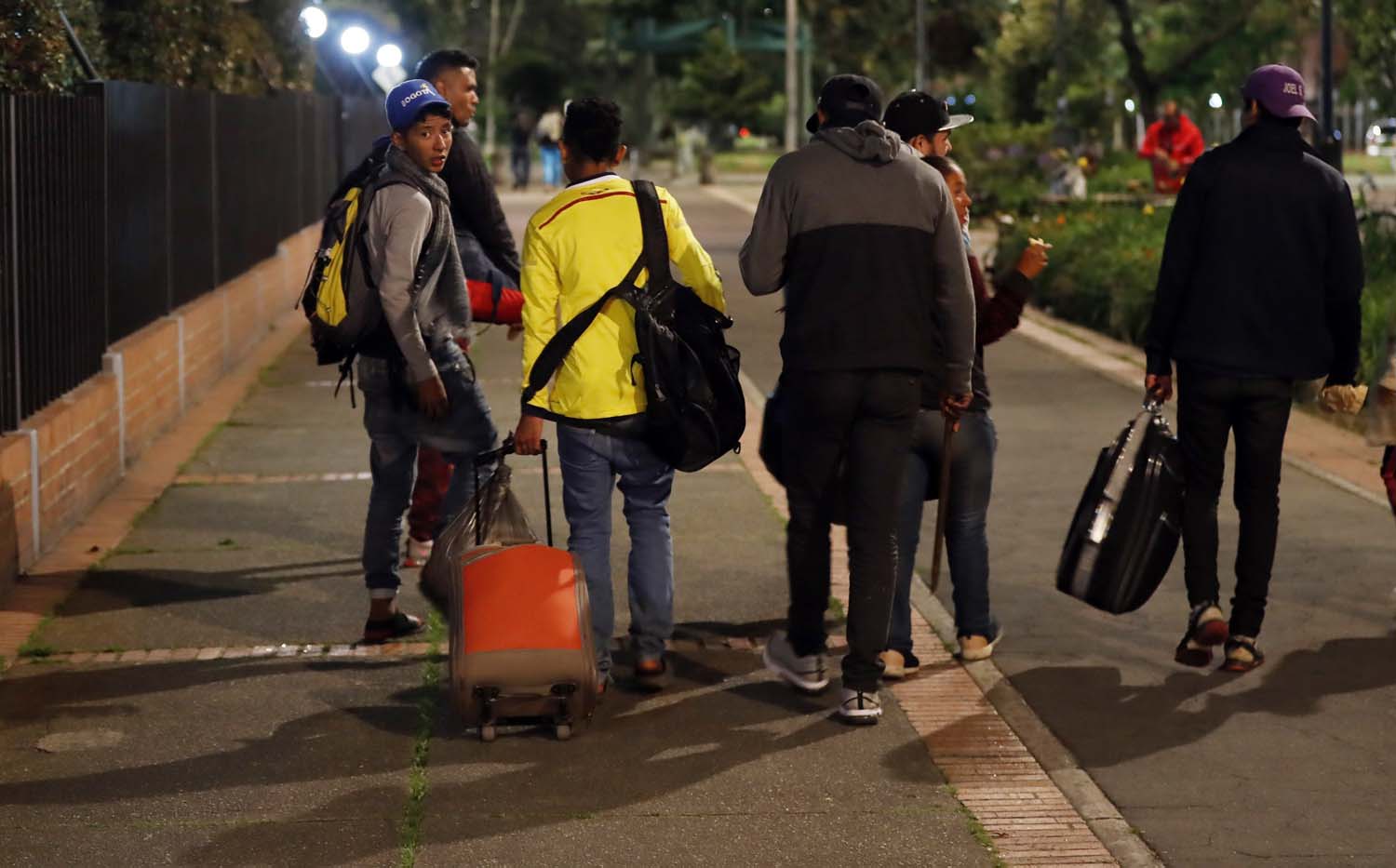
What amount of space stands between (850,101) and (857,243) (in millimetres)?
420

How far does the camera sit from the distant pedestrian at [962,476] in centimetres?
703

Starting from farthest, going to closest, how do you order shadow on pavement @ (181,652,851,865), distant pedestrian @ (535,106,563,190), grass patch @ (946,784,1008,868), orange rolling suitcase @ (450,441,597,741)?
distant pedestrian @ (535,106,563,190) → orange rolling suitcase @ (450,441,597,741) → shadow on pavement @ (181,652,851,865) → grass patch @ (946,784,1008,868)

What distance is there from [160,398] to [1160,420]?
21.6ft

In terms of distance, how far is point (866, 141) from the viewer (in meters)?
6.32

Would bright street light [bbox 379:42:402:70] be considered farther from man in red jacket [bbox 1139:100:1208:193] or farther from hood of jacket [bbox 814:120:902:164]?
hood of jacket [bbox 814:120:902:164]

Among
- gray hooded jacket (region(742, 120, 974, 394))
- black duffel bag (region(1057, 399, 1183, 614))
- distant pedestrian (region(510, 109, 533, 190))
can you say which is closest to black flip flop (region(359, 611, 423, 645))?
gray hooded jacket (region(742, 120, 974, 394))

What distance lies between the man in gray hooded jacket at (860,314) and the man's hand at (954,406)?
2 centimetres

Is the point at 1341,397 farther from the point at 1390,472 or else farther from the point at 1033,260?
the point at 1033,260

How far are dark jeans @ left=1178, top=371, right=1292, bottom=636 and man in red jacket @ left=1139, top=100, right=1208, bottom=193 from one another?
1845 centimetres

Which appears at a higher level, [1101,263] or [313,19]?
[313,19]

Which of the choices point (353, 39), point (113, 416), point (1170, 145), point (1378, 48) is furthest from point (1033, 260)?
point (353, 39)

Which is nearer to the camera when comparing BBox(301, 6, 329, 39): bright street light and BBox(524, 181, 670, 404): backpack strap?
BBox(524, 181, 670, 404): backpack strap

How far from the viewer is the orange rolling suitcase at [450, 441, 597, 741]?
6.28m

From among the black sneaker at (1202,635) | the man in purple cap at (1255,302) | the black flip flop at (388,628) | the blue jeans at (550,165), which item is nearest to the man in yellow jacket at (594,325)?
the black flip flop at (388,628)
